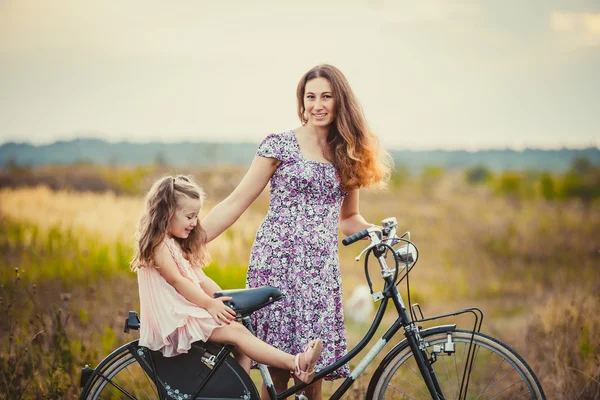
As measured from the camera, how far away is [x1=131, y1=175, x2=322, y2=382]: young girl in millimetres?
3160

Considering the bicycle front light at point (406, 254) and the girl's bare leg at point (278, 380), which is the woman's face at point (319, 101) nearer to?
the bicycle front light at point (406, 254)

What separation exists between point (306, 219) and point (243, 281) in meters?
4.94

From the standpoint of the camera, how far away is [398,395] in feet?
14.2

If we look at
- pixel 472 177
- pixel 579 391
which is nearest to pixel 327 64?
pixel 579 391

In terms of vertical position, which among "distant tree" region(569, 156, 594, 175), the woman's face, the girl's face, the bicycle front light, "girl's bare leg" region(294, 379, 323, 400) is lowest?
"girl's bare leg" region(294, 379, 323, 400)

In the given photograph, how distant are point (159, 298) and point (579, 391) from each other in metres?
3.30

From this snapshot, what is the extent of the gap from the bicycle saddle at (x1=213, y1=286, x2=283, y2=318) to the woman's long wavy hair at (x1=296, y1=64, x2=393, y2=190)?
2.77 ft

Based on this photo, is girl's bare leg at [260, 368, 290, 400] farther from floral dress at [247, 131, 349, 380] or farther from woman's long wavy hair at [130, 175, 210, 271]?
woman's long wavy hair at [130, 175, 210, 271]

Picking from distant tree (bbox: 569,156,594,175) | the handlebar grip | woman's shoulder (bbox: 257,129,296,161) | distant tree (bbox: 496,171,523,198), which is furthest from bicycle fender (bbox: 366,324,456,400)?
distant tree (bbox: 569,156,594,175)

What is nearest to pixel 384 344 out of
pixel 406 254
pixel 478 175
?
pixel 406 254

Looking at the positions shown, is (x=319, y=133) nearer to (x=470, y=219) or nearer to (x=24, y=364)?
(x=24, y=364)

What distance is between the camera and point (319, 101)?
3.65 metres

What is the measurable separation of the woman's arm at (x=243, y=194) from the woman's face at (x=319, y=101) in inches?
14.5

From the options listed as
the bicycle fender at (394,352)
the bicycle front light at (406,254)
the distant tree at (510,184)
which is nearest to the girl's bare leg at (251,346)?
the bicycle fender at (394,352)
